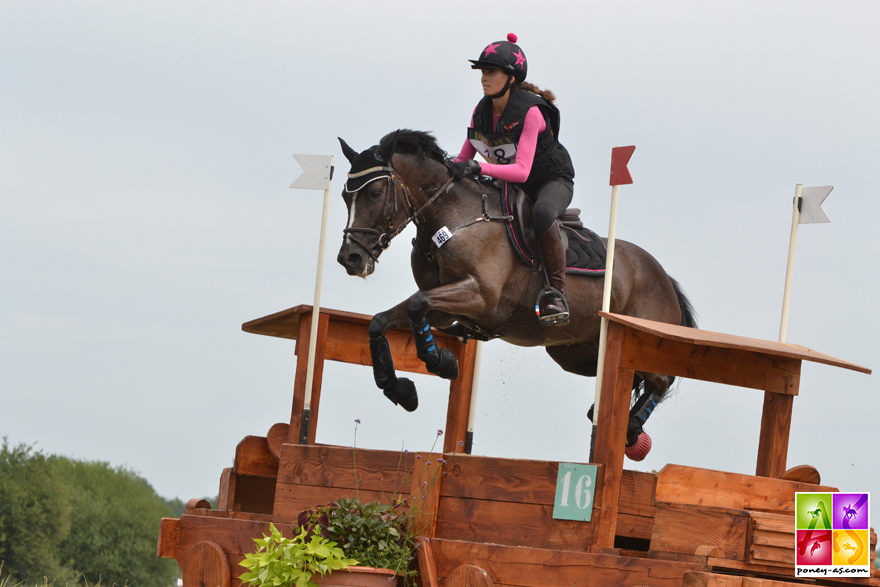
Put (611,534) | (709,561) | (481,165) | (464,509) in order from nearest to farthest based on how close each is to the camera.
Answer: (709,561) < (611,534) < (464,509) < (481,165)

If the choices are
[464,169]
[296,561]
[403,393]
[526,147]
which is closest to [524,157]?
[526,147]

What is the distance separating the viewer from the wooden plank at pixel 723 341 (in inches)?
155

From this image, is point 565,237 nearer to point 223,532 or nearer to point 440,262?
point 440,262

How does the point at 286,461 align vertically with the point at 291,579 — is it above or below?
above

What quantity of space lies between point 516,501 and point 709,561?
0.91m

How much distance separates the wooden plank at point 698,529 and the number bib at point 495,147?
7.26ft

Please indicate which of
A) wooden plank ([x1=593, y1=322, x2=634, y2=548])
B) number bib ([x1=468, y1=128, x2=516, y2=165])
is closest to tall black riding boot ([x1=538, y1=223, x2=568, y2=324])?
number bib ([x1=468, y1=128, x2=516, y2=165])

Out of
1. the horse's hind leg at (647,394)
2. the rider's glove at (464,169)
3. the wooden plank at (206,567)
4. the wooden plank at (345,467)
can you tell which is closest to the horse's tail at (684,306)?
the horse's hind leg at (647,394)

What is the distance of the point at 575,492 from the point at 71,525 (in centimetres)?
2952

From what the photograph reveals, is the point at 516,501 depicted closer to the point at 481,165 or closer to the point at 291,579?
the point at 291,579

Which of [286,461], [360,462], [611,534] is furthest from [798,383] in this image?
[286,461]

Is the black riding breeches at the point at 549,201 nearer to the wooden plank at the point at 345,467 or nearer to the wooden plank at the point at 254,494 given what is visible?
the wooden plank at the point at 345,467

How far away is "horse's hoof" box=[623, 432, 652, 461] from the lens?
5.93 meters

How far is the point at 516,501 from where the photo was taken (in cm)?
420
